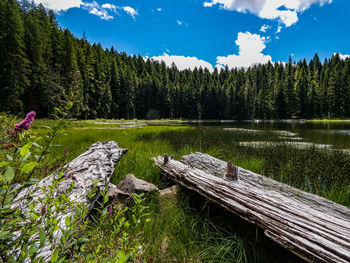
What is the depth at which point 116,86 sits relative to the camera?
64688 millimetres

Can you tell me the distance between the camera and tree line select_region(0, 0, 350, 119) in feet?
99.1

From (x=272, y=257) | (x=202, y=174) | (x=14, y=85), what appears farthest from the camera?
(x=14, y=85)

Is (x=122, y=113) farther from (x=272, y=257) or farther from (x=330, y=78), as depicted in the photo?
(x=330, y=78)

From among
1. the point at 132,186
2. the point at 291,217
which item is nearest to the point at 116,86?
the point at 132,186

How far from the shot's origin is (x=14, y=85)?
28.5 metres

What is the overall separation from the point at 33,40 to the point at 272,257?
157ft

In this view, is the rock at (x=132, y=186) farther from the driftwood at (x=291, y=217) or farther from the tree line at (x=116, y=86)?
the tree line at (x=116, y=86)

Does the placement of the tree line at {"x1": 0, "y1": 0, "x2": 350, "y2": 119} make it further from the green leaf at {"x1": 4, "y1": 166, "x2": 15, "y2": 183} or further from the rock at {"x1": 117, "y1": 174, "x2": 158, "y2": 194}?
the green leaf at {"x1": 4, "y1": 166, "x2": 15, "y2": 183}

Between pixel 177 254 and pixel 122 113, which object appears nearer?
pixel 177 254

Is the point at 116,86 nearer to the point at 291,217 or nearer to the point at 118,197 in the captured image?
the point at 118,197

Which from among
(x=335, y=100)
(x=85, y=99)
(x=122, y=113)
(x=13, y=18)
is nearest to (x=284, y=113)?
(x=335, y=100)

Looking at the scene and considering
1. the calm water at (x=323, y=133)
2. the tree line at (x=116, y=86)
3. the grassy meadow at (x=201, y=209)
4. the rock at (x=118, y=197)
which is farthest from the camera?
the tree line at (x=116, y=86)

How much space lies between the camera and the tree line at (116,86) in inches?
1190

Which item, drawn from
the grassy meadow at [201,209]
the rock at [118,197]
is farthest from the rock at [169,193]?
the rock at [118,197]
